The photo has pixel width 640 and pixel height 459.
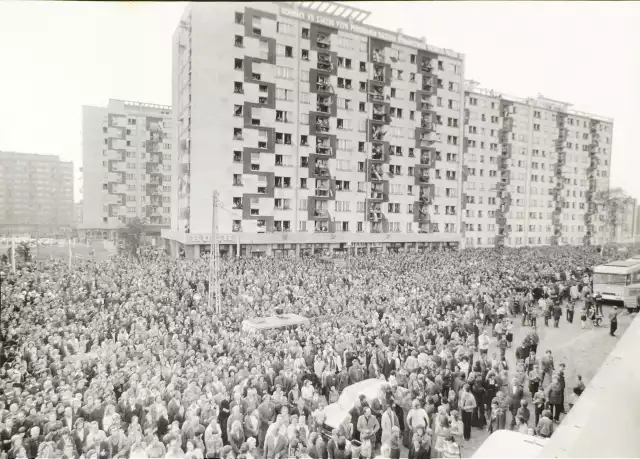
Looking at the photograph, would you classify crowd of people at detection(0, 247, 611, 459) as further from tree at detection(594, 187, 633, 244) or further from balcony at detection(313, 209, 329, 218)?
balcony at detection(313, 209, 329, 218)

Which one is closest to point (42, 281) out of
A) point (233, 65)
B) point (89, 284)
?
point (89, 284)

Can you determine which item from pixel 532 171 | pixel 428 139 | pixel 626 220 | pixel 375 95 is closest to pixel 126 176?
pixel 375 95

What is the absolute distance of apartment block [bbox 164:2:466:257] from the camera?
5051mm

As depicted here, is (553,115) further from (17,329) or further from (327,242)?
(17,329)

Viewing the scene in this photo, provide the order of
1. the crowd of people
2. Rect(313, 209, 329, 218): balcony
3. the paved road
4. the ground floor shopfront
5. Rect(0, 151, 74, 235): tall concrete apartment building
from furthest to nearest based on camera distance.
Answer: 1. Rect(313, 209, 329, 218): balcony
2. the ground floor shopfront
3. Rect(0, 151, 74, 235): tall concrete apartment building
4. the paved road
5. the crowd of people

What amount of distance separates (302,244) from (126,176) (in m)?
2.75

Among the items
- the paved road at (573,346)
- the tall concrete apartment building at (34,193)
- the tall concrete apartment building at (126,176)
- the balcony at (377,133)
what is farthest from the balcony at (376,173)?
the tall concrete apartment building at (34,193)

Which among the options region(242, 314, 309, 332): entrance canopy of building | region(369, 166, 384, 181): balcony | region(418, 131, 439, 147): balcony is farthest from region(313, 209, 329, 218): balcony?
region(418, 131, 439, 147): balcony

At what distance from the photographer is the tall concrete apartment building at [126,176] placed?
5.21 m

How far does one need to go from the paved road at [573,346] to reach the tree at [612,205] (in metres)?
1.08

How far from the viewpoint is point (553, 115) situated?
5.25 meters

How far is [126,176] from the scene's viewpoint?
18.6 feet

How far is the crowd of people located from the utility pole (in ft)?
0.31

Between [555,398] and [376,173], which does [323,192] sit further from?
[555,398]
